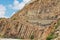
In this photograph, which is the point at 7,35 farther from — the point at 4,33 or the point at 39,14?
the point at 39,14

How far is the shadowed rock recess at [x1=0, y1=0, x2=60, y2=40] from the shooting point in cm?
10129

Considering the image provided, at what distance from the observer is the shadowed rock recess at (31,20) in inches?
3988

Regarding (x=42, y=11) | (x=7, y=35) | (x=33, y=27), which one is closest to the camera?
(x=33, y=27)

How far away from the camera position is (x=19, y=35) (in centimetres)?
10469

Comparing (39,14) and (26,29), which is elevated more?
(39,14)

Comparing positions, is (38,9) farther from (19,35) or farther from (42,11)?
(19,35)

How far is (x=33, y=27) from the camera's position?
99000 millimetres

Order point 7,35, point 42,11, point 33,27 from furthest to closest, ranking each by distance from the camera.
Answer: point 42,11 < point 7,35 < point 33,27

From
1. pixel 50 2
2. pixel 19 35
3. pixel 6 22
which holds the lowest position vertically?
pixel 19 35

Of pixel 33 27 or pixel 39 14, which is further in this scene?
pixel 39 14

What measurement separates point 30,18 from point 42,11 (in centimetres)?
778

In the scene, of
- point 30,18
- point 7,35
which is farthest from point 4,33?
point 30,18

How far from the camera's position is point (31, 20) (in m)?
110

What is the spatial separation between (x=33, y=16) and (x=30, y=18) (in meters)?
2.89
